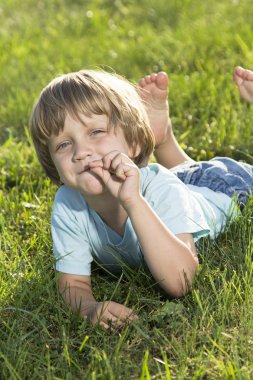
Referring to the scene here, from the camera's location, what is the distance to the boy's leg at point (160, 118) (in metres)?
3.57

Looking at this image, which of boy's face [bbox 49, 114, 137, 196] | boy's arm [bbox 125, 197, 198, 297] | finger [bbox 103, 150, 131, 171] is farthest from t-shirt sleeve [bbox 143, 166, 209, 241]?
finger [bbox 103, 150, 131, 171]

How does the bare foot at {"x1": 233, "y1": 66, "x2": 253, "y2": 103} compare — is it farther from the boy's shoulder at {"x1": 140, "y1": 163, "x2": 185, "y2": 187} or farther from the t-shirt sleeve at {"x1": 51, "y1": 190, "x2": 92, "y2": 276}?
the t-shirt sleeve at {"x1": 51, "y1": 190, "x2": 92, "y2": 276}

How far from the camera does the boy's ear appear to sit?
292cm

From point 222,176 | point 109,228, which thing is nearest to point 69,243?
point 109,228

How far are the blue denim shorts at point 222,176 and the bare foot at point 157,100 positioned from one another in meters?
0.26

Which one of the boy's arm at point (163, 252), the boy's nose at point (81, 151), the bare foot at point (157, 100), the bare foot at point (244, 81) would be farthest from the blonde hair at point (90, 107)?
the bare foot at point (244, 81)

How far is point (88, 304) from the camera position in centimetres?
266

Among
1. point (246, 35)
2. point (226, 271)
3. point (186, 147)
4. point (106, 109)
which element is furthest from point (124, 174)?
point (246, 35)

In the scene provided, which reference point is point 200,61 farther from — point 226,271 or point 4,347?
point 4,347

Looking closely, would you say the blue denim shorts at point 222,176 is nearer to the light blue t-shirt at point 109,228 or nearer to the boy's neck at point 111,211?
the light blue t-shirt at point 109,228

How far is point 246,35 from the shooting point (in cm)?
538

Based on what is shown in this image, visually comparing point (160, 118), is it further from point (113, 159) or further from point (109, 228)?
point (113, 159)

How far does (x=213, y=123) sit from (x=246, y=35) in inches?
56.4

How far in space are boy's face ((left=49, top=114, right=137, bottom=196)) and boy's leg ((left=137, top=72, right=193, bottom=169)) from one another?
795mm
